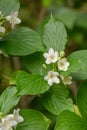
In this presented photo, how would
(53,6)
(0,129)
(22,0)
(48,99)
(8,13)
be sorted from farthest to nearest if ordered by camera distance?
(22,0)
(53,6)
(8,13)
(48,99)
(0,129)

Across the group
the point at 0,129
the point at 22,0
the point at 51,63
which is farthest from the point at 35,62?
the point at 22,0

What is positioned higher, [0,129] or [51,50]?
[51,50]

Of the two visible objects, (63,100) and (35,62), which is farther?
(35,62)

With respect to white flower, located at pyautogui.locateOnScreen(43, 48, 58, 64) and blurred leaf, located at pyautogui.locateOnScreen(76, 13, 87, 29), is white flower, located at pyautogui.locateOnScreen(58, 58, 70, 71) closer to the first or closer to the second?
white flower, located at pyautogui.locateOnScreen(43, 48, 58, 64)

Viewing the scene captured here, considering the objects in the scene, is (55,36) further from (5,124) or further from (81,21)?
(81,21)

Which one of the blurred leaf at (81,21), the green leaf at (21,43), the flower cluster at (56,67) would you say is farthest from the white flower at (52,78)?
the blurred leaf at (81,21)

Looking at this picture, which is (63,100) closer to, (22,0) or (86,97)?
(86,97)

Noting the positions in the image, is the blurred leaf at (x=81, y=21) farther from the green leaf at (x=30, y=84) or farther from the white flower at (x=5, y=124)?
the white flower at (x=5, y=124)
